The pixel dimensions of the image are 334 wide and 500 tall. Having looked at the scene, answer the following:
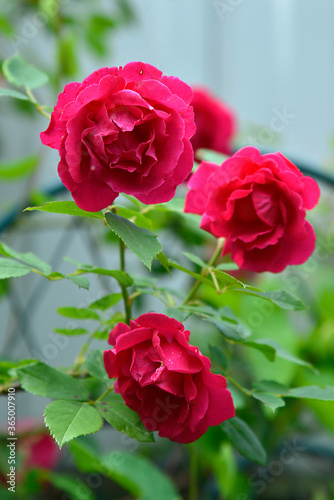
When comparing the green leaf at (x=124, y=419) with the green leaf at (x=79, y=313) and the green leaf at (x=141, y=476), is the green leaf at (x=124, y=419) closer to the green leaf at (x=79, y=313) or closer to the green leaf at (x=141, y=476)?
the green leaf at (x=79, y=313)

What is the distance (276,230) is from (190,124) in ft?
0.27

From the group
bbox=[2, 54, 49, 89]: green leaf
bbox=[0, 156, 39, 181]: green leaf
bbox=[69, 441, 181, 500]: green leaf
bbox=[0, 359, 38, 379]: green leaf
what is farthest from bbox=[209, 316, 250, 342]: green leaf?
bbox=[0, 156, 39, 181]: green leaf

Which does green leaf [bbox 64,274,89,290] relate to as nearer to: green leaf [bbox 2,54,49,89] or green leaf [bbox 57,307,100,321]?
green leaf [bbox 57,307,100,321]

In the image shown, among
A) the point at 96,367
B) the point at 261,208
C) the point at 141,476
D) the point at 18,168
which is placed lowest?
the point at 141,476

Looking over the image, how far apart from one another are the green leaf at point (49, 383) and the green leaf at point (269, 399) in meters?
0.10

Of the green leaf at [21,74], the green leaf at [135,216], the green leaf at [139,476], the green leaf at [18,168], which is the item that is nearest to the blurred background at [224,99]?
the green leaf at [18,168]

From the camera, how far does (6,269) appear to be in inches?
11.9

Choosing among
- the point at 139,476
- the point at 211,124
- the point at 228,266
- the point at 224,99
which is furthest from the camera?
the point at 224,99

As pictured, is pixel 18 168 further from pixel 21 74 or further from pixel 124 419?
pixel 124 419

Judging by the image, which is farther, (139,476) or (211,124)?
(211,124)

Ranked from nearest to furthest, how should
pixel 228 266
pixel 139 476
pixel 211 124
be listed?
1. pixel 228 266
2. pixel 139 476
3. pixel 211 124

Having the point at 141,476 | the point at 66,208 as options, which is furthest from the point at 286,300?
the point at 141,476

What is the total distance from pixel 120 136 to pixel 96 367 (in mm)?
150

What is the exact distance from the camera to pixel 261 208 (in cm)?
30
